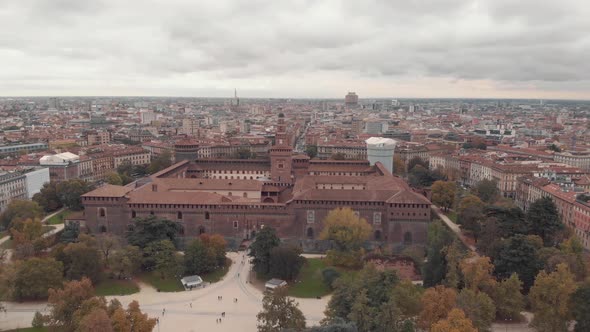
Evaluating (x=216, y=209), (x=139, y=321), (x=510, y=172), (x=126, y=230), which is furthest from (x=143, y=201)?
(x=510, y=172)

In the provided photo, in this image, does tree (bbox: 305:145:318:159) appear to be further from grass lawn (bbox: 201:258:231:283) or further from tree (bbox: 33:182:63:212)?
grass lawn (bbox: 201:258:231:283)

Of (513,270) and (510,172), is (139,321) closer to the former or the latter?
(513,270)

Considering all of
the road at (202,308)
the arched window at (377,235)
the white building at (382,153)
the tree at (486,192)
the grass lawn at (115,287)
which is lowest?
the road at (202,308)

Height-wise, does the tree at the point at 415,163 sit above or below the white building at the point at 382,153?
below

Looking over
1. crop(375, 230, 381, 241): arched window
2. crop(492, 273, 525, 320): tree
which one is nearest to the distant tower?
crop(375, 230, 381, 241): arched window

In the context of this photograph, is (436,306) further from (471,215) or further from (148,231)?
(148,231)

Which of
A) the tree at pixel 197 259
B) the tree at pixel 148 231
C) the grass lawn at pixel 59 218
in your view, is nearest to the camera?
the tree at pixel 197 259

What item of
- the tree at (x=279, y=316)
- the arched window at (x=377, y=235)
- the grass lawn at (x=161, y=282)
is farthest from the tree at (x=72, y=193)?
the tree at (x=279, y=316)

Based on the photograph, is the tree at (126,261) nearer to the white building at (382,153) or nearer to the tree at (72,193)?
the tree at (72,193)
